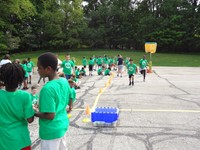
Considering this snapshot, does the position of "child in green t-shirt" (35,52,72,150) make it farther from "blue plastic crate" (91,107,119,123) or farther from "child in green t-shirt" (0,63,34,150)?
"blue plastic crate" (91,107,119,123)

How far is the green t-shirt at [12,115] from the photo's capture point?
9.40 feet

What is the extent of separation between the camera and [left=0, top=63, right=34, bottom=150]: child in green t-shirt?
2.87m

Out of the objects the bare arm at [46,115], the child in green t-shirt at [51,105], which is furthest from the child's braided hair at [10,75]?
the bare arm at [46,115]

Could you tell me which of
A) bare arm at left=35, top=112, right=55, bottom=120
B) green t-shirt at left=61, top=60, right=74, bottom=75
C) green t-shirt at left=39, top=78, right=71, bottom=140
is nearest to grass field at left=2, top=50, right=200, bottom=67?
green t-shirt at left=61, top=60, right=74, bottom=75

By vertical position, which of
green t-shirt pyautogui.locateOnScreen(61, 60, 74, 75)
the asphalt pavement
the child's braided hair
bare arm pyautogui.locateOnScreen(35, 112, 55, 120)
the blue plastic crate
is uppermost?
the child's braided hair

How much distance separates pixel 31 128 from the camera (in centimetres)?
648

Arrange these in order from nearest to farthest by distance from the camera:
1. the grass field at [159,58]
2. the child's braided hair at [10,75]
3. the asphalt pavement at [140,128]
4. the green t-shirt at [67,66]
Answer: the child's braided hair at [10,75] < the asphalt pavement at [140,128] < the green t-shirt at [67,66] < the grass field at [159,58]

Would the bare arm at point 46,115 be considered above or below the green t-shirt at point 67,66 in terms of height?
above

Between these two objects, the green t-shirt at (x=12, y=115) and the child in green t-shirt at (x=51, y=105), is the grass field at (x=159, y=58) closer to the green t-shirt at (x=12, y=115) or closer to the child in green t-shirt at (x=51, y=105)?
the child in green t-shirt at (x=51, y=105)

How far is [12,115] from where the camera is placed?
9.49ft

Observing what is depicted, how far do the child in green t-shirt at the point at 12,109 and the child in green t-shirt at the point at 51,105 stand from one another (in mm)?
155

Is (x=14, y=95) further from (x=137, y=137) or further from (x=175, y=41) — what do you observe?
(x=175, y=41)

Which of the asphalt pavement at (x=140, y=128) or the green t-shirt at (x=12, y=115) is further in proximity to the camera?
the asphalt pavement at (x=140, y=128)

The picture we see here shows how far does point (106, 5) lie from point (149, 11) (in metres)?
10.1
